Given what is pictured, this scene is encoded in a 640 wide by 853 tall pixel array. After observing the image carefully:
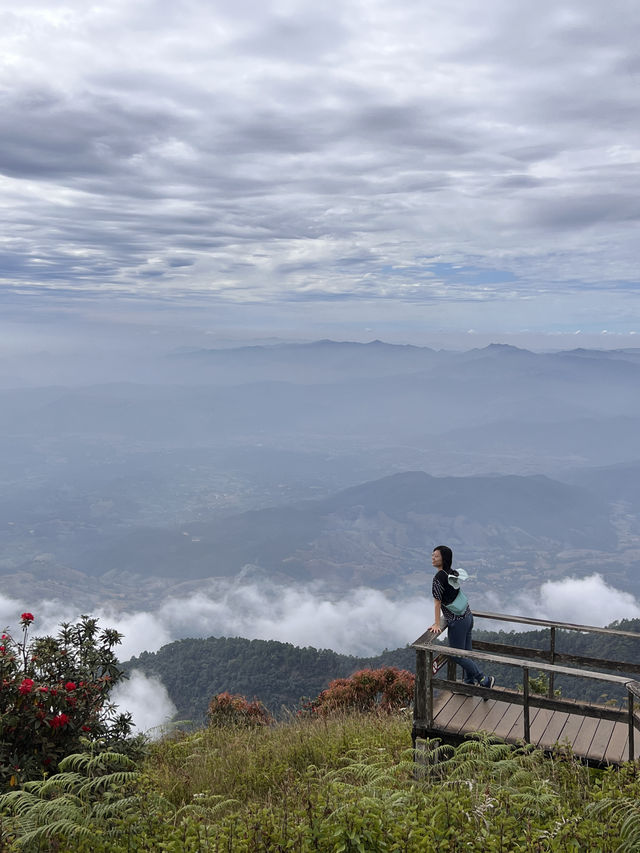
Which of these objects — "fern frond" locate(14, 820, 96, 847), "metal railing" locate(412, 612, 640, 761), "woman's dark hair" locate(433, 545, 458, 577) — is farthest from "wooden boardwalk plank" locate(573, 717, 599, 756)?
"fern frond" locate(14, 820, 96, 847)

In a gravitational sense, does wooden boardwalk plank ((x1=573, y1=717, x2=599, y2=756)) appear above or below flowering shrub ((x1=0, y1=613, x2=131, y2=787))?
below

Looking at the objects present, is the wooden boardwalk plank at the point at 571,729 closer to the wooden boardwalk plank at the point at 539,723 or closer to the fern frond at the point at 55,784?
the wooden boardwalk plank at the point at 539,723

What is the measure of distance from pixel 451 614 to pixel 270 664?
198 ft

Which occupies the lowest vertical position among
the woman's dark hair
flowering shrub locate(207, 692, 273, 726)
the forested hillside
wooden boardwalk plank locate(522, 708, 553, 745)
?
the forested hillside

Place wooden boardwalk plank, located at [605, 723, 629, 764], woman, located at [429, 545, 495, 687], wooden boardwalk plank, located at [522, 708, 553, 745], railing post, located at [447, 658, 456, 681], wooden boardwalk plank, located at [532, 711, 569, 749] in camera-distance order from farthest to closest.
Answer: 1. railing post, located at [447, 658, 456, 681]
2. woman, located at [429, 545, 495, 687]
3. wooden boardwalk plank, located at [522, 708, 553, 745]
4. wooden boardwalk plank, located at [532, 711, 569, 749]
5. wooden boardwalk plank, located at [605, 723, 629, 764]

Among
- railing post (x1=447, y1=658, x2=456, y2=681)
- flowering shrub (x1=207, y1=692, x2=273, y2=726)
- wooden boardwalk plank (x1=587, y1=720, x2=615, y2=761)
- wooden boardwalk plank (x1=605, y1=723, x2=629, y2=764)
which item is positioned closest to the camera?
wooden boardwalk plank (x1=605, y1=723, x2=629, y2=764)

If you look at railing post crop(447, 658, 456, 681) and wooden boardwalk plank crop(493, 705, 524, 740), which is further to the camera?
railing post crop(447, 658, 456, 681)

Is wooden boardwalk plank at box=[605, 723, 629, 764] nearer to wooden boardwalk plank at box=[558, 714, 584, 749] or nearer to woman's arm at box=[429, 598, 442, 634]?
wooden boardwalk plank at box=[558, 714, 584, 749]

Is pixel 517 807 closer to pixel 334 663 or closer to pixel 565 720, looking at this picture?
pixel 565 720

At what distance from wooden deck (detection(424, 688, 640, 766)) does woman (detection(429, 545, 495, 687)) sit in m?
0.34

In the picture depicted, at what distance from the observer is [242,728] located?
1089 centimetres

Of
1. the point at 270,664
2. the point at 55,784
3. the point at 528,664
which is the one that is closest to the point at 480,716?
the point at 528,664

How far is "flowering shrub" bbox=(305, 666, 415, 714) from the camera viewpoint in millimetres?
13336

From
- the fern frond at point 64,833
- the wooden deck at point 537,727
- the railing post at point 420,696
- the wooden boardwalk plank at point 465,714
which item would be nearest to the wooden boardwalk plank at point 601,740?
the wooden deck at point 537,727
